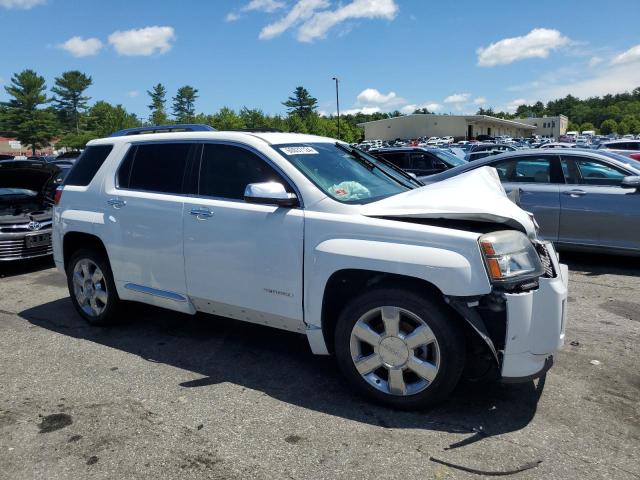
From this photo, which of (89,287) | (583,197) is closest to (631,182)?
(583,197)

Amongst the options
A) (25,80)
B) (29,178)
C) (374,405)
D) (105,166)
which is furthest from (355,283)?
(25,80)

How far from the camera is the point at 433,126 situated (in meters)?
94.1

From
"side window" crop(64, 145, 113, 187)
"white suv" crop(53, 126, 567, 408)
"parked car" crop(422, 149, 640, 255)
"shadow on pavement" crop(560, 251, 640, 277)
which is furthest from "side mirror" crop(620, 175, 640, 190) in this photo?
"side window" crop(64, 145, 113, 187)

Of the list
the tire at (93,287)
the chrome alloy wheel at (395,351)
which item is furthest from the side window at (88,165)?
the chrome alloy wheel at (395,351)

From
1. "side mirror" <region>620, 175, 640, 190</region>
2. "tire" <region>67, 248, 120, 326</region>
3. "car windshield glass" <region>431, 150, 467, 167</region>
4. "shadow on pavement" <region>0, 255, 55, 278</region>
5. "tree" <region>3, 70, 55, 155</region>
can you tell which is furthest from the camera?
"tree" <region>3, 70, 55, 155</region>

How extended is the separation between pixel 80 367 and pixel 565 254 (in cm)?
689

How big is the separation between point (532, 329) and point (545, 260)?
0.59 meters

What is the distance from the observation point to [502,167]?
312 inches

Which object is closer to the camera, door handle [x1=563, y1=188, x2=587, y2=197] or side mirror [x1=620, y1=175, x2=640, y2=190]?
side mirror [x1=620, y1=175, x2=640, y2=190]

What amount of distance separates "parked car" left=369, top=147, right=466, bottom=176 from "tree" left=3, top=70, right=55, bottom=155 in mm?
83787

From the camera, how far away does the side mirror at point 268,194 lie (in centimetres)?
348

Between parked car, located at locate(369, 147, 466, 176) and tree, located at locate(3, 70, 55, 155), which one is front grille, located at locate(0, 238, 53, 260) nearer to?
parked car, located at locate(369, 147, 466, 176)

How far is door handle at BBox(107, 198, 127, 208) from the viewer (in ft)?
15.1

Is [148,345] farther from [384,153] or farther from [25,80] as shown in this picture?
[25,80]
